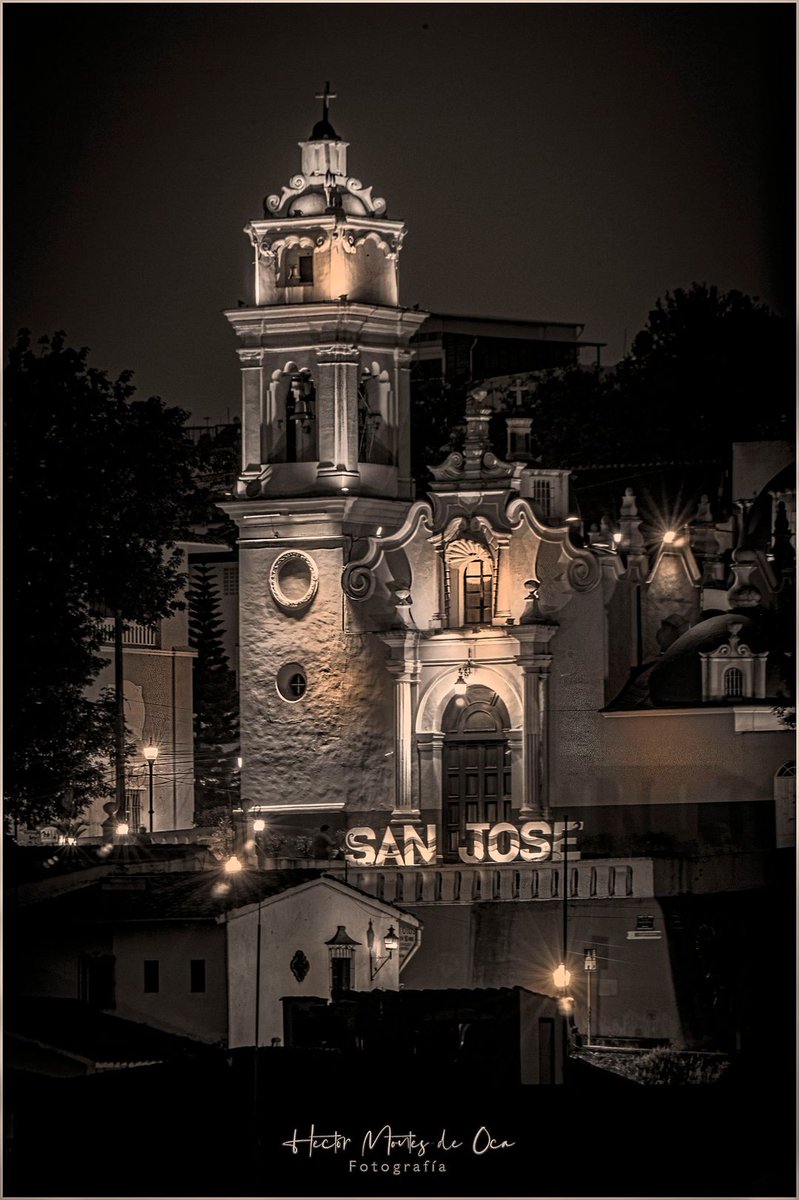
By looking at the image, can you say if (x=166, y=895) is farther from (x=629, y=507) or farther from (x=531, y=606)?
(x=629, y=507)

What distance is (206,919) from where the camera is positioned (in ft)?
101

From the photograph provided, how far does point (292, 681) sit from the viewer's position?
114 feet

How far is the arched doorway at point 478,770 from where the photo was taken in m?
34.1

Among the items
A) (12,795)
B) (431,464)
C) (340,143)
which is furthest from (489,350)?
(12,795)

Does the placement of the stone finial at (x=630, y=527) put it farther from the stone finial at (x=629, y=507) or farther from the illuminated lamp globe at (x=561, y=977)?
the illuminated lamp globe at (x=561, y=977)

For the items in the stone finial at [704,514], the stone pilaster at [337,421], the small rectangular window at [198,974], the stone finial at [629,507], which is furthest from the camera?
the stone finial at [704,514]

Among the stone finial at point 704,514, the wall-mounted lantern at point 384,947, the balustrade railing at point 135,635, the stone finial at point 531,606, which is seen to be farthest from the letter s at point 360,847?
the balustrade railing at point 135,635

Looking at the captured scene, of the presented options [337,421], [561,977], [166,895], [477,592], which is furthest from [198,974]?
[337,421]

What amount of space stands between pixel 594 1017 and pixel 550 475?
18.4ft

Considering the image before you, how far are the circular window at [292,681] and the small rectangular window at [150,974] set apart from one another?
4444 mm

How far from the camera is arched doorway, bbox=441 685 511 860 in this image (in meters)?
34.1

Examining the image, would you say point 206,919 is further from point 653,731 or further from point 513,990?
point 653,731

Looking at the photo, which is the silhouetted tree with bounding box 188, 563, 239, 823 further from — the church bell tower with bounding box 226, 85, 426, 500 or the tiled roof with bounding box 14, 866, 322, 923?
the tiled roof with bounding box 14, 866, 322, 923

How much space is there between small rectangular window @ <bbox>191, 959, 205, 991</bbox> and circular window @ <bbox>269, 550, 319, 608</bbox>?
501 cm
